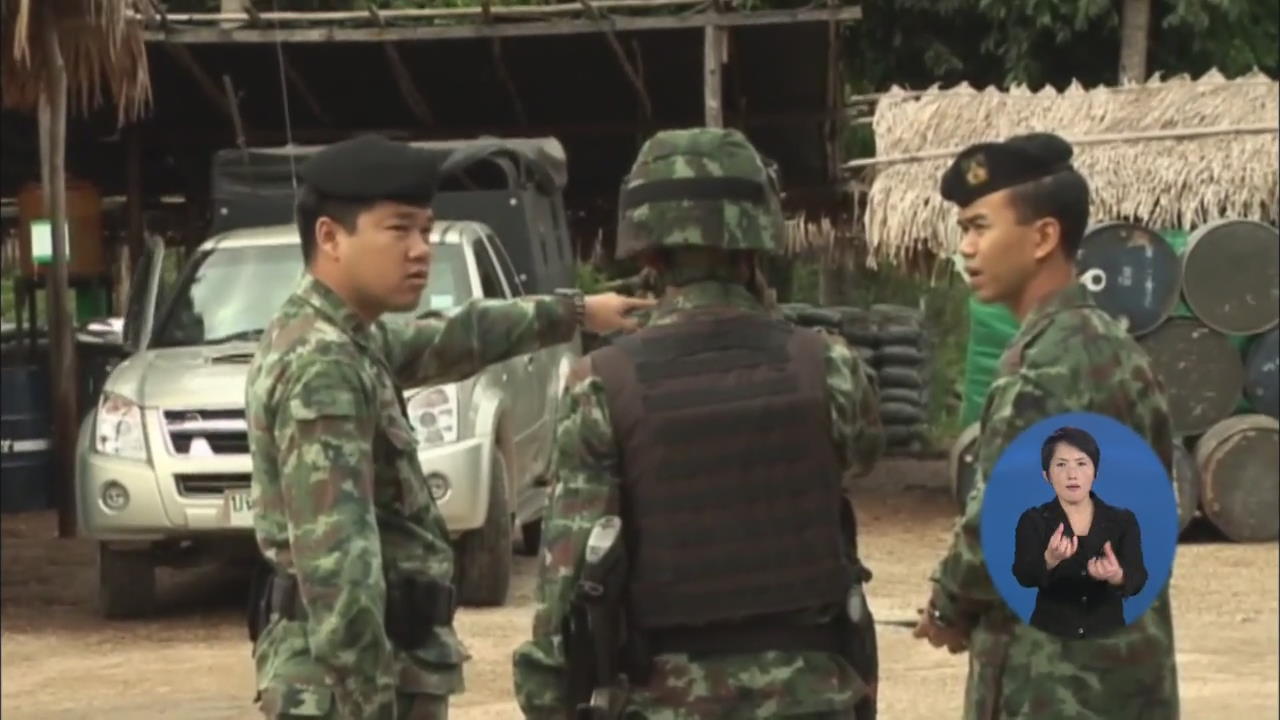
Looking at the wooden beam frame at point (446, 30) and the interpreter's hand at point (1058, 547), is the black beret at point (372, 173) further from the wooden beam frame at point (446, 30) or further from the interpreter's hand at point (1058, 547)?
the wooden beam frame at point (446, 30)

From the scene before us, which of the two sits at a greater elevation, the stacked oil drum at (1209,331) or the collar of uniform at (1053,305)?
the collar of uniform at (1053,305)

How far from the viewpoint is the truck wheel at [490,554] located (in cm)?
1069

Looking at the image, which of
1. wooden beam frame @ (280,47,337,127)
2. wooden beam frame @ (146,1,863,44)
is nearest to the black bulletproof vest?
wooden beam frame @ (146,1,863,44)

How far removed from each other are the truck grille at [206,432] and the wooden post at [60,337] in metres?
2.53

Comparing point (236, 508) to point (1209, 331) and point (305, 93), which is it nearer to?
point (1209, 331)

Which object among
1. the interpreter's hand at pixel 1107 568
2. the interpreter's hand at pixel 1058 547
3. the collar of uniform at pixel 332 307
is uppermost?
the collar of uniform at pixel 332 307

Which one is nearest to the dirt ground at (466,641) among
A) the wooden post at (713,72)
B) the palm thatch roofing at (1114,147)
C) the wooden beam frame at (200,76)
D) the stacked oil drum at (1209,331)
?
the stacked oil drum at (1209,331)

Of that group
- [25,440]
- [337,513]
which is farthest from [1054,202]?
[25,440]

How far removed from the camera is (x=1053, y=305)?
4375 millimetres

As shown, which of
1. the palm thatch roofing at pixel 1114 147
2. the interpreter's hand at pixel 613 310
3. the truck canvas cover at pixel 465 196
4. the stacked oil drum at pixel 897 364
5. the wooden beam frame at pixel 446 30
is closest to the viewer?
the interpreter's hand at pixel 613 310

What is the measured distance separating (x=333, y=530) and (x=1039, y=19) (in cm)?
1516

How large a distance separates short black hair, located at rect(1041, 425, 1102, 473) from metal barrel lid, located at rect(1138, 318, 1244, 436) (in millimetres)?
9961

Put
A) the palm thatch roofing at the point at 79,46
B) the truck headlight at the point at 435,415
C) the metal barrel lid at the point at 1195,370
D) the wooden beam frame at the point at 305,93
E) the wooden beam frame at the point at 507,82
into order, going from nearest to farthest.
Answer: the truck headlight at the point at 435,415
the palm thatch roofing at the point at 79,46
the metal barrel lid at the point at 1195,370
the wooden beam frame at the point at 507,82
the wooden beam frame at the point at 305,93

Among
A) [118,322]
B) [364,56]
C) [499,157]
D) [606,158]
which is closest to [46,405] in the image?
[118,322]
